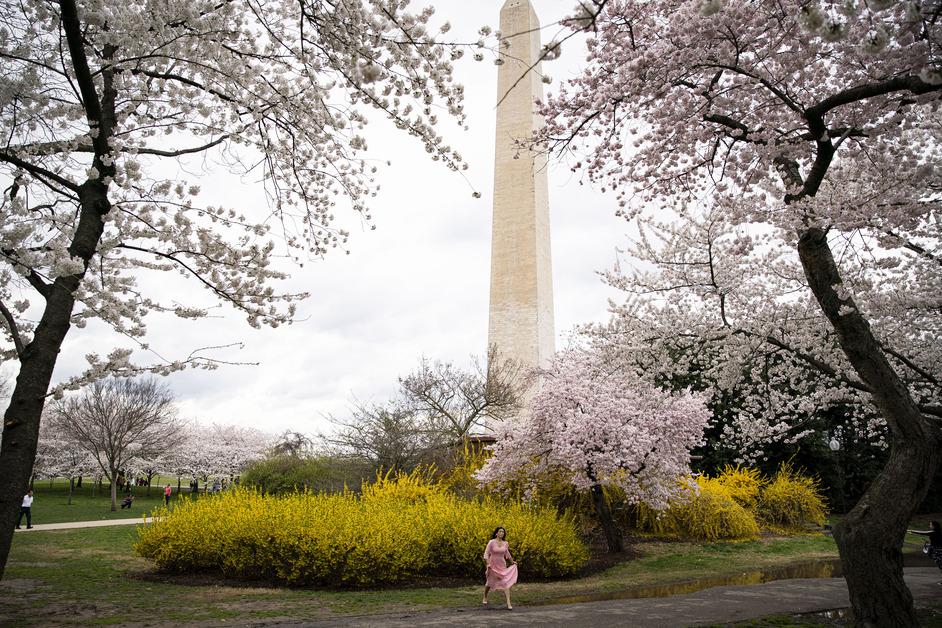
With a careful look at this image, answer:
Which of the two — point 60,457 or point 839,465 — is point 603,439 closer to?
point 839,465

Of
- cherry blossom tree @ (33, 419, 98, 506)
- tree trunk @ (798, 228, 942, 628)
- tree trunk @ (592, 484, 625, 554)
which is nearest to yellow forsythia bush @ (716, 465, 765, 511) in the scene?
tree trunk @ (592, 484, 625, 554)

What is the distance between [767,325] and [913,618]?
4.64 metres

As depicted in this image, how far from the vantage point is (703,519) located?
14.6 metres

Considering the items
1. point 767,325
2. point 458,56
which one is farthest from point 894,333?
point 458,56

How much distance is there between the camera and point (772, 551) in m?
13.8

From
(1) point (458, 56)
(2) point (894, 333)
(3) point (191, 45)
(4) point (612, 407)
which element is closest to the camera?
(1) point (458, 56)

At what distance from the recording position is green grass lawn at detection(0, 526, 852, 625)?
714 cm

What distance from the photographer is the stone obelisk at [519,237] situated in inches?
858

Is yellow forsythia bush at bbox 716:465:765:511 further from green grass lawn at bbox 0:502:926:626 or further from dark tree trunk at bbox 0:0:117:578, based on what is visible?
dark tree trunk at bbox 0:0:117:578

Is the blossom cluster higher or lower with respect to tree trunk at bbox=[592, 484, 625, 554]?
higher

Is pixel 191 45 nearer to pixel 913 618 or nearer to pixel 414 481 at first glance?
pixel 913 618

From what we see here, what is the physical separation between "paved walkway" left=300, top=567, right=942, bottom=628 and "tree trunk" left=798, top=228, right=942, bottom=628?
1585mm

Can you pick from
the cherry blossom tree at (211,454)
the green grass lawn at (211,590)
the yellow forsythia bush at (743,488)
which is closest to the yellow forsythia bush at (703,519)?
the green grass lawn at (211,590)

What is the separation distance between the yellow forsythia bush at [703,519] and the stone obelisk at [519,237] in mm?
7763
